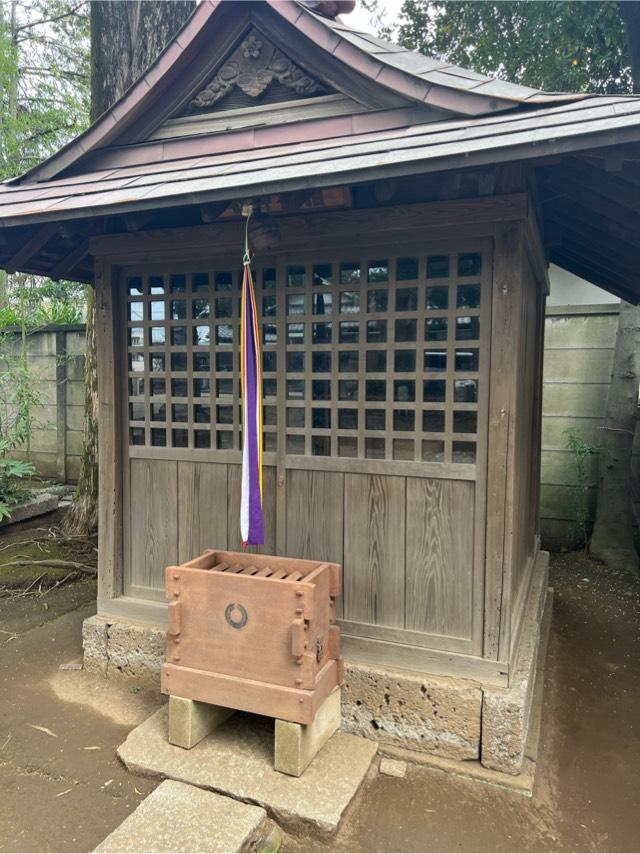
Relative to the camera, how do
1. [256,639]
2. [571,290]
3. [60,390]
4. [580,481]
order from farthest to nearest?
[571,290], [60,390], [580,481], [256,639]

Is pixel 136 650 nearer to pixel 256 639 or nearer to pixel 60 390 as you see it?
pixel 256 639

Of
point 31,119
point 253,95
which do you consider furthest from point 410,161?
point 31,119

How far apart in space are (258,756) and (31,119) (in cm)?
1047

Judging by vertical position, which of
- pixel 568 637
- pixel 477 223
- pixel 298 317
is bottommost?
pixel 568 637

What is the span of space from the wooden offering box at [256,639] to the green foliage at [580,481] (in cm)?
495

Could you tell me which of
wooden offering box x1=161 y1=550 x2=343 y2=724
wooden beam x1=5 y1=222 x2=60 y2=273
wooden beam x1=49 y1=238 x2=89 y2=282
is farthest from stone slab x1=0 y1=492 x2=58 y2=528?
wooden offering box x1=161 y1=550 x2=343 y2=724

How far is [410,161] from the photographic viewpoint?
261cm

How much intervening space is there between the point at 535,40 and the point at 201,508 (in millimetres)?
7885

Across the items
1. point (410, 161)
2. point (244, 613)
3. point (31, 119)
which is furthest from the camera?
point (31, 119)

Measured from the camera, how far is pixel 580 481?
284 inches

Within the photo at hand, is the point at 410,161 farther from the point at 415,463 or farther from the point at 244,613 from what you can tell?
the point at 244,613

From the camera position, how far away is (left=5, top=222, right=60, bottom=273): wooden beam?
151 inches

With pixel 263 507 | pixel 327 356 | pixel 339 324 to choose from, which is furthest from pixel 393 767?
pixel 339 324

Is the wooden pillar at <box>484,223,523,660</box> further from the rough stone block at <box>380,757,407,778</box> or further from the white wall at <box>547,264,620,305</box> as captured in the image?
the white wall at <box>547,264,620,305</box>
